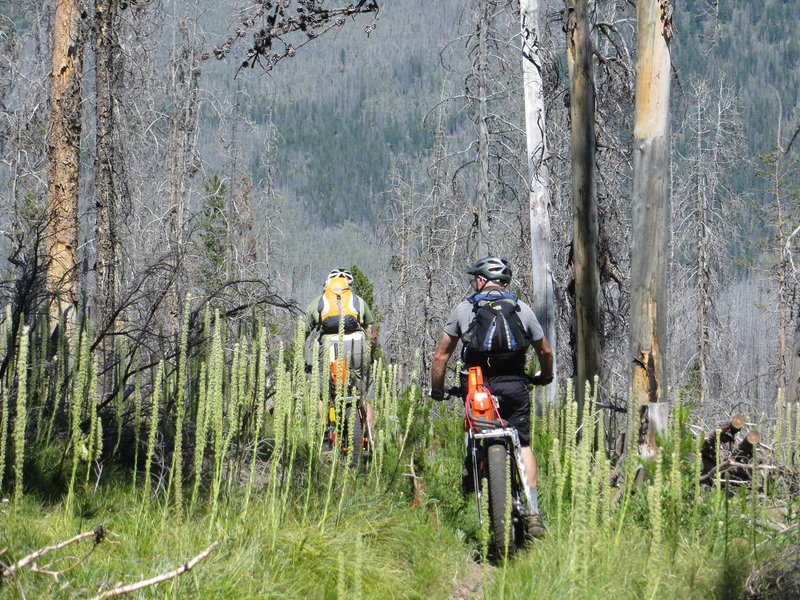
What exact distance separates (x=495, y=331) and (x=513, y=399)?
1.58 feet

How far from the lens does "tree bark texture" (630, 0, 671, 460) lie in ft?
23.7

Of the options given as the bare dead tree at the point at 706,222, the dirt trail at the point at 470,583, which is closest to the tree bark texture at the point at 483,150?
the dirt trail at the point at 470,583

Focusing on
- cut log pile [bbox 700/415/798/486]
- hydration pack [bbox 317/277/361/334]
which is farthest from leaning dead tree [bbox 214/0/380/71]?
cut log pile [bbox 700/415/798/486]

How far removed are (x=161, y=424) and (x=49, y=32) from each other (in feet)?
43.9

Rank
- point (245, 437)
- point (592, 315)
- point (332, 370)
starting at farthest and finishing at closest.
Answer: point (592, 315) → point (332, 370) → point (245, 437)

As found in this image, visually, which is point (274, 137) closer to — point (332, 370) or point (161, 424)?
point (332, 370)

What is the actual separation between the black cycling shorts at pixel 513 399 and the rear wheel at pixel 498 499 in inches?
16.3

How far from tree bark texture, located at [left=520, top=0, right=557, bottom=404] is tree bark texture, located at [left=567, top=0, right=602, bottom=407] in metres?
3.21

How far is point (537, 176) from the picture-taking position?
12.3 metres

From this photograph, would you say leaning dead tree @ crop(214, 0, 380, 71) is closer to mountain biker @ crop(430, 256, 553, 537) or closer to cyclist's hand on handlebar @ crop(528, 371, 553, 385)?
mountain biker @ crop(430, 256, 553, 537)

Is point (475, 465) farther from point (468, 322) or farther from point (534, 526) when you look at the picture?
point (468, 322)

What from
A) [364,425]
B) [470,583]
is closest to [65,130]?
[364,425]

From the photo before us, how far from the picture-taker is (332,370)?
7.86 m

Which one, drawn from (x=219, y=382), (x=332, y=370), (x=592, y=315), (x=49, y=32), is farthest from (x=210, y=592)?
(x=49, y=32)
